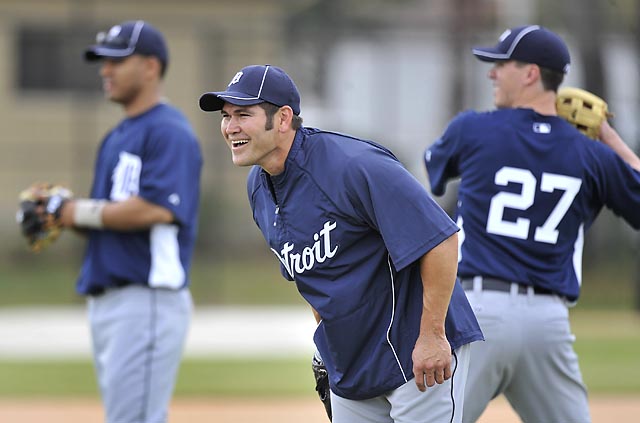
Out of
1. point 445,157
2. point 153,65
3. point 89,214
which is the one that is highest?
point 153,65

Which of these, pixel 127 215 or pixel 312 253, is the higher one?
→ pixel 312 253

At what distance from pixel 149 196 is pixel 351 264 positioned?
1.93 metres

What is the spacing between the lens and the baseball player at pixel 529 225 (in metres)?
5.10

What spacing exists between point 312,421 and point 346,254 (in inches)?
173

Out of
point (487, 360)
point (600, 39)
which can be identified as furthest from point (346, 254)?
point (600, 39)

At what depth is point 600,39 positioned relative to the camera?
1869cm

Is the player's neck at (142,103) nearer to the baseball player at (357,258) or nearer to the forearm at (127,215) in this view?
the forearm at (127,215)

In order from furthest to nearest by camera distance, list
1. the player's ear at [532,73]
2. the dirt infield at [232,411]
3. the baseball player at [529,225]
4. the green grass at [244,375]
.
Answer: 1. the green grass at [244,375]
2. the dirt infield at [232,411]
3. the player's ear at [532,73]
4. the baseball player at [529,225]

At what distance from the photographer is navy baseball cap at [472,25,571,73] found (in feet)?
17.0


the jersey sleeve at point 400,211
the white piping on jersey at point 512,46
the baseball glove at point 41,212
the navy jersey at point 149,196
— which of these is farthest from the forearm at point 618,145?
the baseball glove at point 41,212

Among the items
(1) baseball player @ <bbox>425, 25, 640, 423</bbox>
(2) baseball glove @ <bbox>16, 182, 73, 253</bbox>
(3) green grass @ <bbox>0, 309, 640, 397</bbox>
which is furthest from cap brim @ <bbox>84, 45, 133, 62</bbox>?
(3) green grass @ <bbox>0, 309, 640, 397</bbox>

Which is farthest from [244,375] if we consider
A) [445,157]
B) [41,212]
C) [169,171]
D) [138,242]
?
[445,157]

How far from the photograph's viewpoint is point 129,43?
6113 mm

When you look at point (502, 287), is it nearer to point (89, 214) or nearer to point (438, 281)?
point (438, 281)
